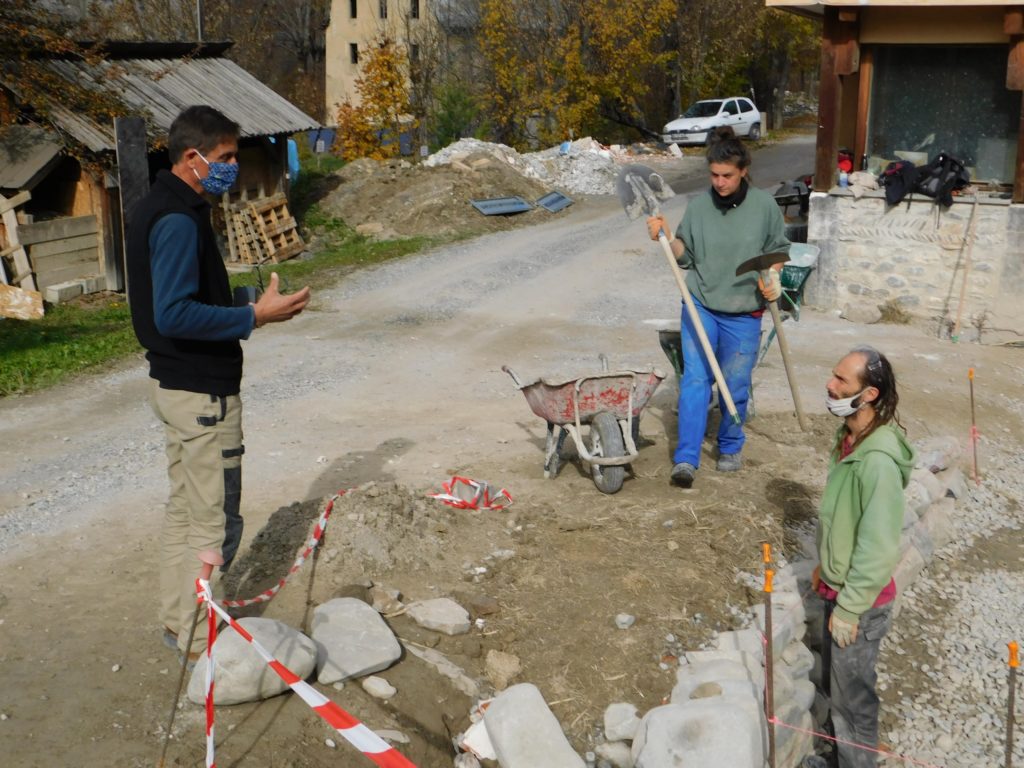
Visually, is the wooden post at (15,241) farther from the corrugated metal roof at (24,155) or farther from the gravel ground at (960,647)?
the gravel ground at (960,647)

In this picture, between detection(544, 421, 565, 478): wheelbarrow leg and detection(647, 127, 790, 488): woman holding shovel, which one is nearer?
detection(647, 127, 790, 488): woman holding shovel

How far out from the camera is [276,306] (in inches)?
174

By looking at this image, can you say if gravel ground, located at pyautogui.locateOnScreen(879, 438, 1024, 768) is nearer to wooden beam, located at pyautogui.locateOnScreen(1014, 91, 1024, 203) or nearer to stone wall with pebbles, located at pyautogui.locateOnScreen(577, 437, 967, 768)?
stone wall with pebbles, located at pyautogui.locateOnScreen(577, 437, 967, 768)

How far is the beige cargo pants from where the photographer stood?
4461 millimetres

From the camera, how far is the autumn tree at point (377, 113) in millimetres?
26125

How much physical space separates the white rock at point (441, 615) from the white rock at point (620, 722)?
832mm

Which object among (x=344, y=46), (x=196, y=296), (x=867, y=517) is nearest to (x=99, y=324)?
(x=196, y=296)

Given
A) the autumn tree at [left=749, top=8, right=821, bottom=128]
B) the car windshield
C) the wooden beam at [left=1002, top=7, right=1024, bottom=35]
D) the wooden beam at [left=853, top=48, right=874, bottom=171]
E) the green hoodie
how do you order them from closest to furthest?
the green hoodie → the wooden beam at [left=1002, top=7, right=1024, bottom=35] → the wooden beam at [left=853, top=48, right=874, bottom=171] → the car windshield → the autumn tree at [left=749, top=8, right=821, bottom=128]

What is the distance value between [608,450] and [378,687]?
7.91 feet

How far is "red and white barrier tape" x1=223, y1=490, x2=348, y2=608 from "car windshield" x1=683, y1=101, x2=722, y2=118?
92.9ft

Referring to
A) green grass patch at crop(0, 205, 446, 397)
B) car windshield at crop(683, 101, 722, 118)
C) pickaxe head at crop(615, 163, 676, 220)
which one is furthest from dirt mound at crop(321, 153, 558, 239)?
pickaxe head at crop(615, 163, 676, 220)

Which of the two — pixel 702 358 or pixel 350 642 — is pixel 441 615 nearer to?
pixel 350 642

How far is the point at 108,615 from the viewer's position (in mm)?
5207

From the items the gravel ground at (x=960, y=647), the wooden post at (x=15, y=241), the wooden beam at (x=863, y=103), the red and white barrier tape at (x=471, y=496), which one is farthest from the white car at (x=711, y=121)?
the red and white barrier tape at (x=471, y=496)
